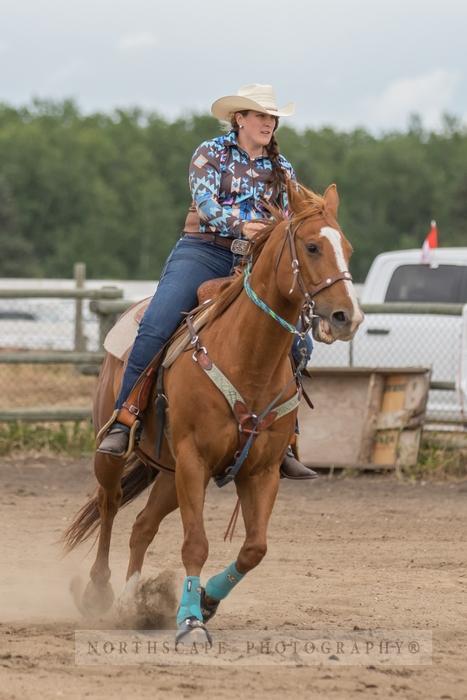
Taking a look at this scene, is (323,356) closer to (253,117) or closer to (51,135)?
(253,117)

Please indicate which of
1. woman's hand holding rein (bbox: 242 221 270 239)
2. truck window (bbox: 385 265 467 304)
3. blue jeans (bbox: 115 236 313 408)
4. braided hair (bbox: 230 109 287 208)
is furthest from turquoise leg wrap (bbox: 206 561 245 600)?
truck window (bbox: 385 265 467 304)

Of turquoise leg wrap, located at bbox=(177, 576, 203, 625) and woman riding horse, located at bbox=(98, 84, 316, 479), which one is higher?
woman riding horse, located at bbox=(98, 84, 316, 479)

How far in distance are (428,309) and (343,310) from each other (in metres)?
7.07

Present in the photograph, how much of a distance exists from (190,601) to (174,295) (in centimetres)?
167

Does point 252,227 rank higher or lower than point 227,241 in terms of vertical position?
higher

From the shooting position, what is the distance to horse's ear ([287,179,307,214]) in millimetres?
6008

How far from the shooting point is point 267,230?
6230mm

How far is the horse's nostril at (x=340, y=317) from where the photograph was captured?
17.9 feet

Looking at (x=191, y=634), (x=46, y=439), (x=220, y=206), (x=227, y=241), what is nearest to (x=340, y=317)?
(x=220, y=206)

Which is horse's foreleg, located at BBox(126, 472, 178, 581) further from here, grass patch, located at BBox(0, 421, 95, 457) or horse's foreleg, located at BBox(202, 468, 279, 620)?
grass patch, located at BBox(0, 421, 95, 457)

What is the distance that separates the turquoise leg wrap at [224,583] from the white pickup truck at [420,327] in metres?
6.10

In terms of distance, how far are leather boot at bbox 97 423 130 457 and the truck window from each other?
7618 mm

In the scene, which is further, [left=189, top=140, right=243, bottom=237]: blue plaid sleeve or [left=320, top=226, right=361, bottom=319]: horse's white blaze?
[left=189, top=140, right=243, bottom=237]: blue plaid sleeve

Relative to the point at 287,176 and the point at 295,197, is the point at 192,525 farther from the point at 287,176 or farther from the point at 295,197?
the point at 287,176
